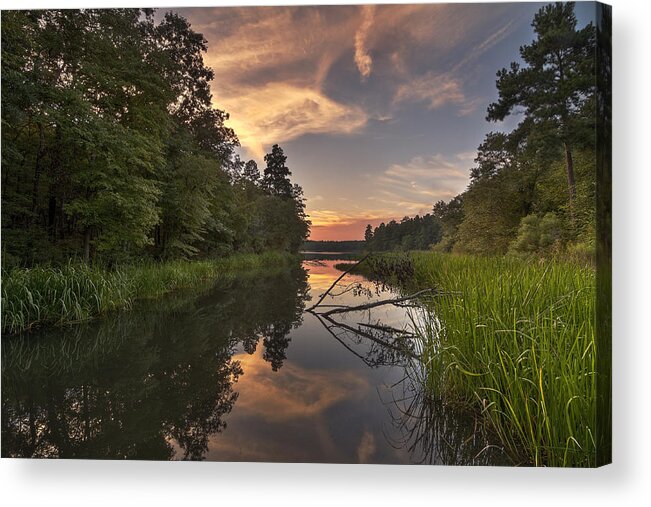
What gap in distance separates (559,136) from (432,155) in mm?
1037

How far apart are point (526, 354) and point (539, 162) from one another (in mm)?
1711

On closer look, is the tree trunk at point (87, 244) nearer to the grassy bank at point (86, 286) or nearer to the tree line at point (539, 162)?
the grassy bank at point (86, 286)

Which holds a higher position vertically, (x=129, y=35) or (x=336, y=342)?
(x=129, y=35)

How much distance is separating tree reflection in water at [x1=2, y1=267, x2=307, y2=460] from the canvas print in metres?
0.02

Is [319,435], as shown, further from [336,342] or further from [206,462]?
[336,342]

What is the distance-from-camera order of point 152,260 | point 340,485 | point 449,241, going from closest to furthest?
point 340,485, point 449,241, point 152,260

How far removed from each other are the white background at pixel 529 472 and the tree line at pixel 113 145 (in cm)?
215

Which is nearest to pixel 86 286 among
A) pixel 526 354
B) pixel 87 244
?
pixel 87 244

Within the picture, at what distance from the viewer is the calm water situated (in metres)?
2.22

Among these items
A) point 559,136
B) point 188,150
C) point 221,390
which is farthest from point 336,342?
point 188,150

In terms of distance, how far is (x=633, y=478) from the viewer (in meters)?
2.19

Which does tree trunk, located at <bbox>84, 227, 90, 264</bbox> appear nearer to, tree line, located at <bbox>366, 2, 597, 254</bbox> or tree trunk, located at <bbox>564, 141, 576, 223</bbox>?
tree line, located at <bbox>366, 2, 597, 254</bbox>

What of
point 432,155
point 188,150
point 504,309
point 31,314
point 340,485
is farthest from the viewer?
point 188,150

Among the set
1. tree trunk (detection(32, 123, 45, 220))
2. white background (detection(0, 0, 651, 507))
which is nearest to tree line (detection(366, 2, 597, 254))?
white background (detection(0, 0, 651, 507))
